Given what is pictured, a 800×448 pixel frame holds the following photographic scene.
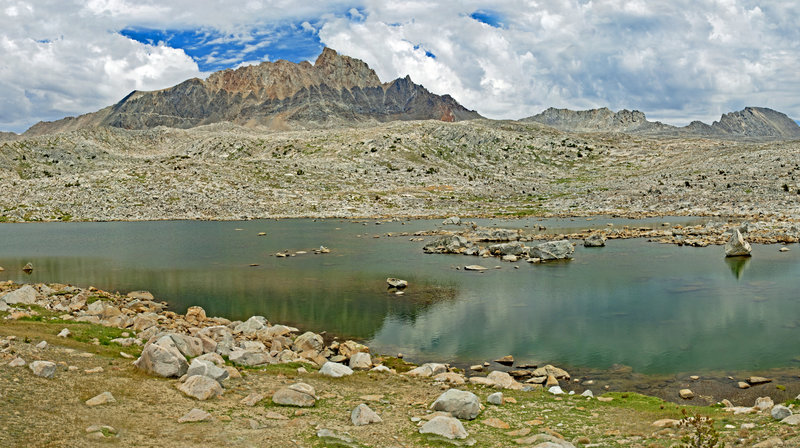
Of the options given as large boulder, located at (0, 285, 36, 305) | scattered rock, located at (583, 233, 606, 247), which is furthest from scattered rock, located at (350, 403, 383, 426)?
scattered rock, located at (583, 233, 606, 247)

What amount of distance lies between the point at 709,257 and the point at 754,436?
172 ft

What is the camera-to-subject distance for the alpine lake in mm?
28391

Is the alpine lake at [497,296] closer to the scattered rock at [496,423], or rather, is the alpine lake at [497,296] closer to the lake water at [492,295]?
the lake water at [492,295]

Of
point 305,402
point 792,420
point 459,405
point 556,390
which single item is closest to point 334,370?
point 305,402

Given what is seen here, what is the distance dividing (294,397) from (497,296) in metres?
26.9

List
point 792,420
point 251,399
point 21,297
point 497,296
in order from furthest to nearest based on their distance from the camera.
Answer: point 497,296
point 21,297
point 251,399
point 792,420

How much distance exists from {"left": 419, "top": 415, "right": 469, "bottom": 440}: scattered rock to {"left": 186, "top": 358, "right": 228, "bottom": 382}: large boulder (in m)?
8.63

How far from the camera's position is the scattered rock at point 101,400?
16.4m

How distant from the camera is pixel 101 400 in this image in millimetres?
16703

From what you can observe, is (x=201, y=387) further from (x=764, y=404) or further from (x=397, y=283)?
(x=397, y=283)

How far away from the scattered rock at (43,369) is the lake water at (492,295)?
16.3 m

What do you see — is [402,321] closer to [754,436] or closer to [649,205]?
[754,436]

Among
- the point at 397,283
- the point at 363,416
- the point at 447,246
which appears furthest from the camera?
the point at 447,246

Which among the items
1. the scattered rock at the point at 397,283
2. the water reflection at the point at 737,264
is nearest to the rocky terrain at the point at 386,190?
the water reflection at the point at 737,264
